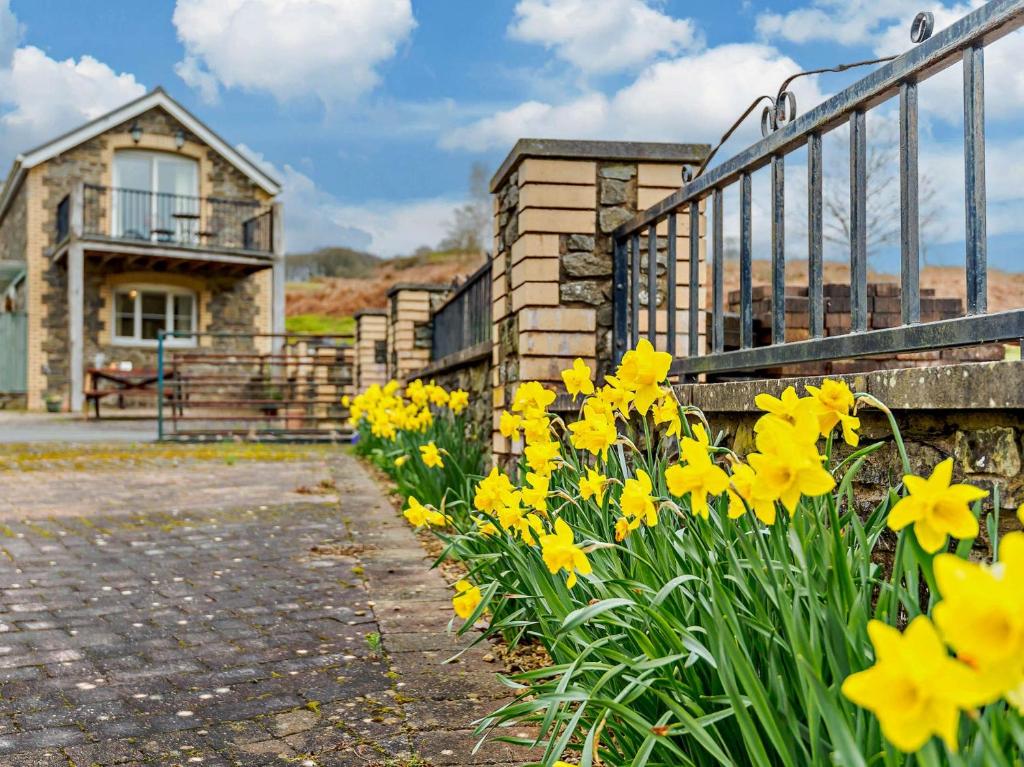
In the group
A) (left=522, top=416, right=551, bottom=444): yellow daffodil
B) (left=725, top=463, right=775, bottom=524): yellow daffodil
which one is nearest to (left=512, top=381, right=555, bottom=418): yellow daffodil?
(left=522, top=416, right=551, bottom=444): yellow daffodil

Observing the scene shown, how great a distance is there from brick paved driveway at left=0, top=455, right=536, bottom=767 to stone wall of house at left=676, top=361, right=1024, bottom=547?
105 cm

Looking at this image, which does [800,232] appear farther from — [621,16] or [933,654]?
[621,16]

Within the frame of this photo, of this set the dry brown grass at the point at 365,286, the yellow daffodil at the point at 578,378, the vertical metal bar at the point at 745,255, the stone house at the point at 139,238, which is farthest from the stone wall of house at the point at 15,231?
the yellow daffodil at the point at 578,378

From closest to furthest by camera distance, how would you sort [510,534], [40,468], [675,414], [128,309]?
[675,414], [510,534], [40,468], [128,309]

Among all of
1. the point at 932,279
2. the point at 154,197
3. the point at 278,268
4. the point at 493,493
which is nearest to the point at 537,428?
the point at 493,493

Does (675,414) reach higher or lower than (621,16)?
lower

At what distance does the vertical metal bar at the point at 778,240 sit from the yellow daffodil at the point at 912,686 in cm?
220

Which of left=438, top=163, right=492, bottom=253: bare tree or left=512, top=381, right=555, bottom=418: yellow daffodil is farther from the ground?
left=438, top=163, right=492, bottom=253: bare tree

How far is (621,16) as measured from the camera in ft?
130

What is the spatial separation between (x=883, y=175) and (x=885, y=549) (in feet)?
28.9

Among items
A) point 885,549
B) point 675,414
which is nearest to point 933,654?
point 675,414

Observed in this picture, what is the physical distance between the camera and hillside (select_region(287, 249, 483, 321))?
134 feet

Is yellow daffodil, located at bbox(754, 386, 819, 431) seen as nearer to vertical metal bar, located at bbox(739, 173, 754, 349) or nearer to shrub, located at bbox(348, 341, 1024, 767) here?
shrub, located at bbox(348, 341, 1024, 767)

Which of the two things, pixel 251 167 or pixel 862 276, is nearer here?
pixel 862 276
